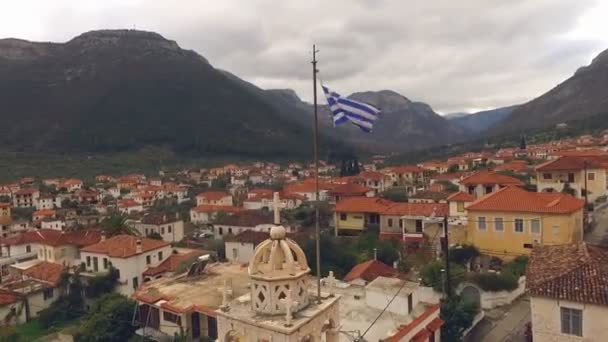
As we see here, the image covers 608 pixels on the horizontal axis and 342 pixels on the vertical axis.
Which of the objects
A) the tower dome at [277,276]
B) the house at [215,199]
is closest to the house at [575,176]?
the tower dome at [277,276]

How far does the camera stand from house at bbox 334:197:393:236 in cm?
3656

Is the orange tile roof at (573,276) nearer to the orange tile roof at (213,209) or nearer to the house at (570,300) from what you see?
the house at (570,300)

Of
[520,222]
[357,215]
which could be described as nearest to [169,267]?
[357,215]

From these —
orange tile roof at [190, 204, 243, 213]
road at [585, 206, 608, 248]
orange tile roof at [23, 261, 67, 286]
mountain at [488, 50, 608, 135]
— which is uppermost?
mountain at [488, 50, 608, 135]

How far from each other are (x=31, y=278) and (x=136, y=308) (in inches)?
631

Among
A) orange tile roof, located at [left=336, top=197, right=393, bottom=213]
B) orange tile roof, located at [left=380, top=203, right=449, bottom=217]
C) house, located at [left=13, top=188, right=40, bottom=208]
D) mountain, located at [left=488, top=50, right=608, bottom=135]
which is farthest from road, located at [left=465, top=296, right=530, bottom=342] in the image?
mountain, located at [left=488, top=50, right=608, bottom=135]

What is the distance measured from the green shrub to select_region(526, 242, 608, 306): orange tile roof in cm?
523

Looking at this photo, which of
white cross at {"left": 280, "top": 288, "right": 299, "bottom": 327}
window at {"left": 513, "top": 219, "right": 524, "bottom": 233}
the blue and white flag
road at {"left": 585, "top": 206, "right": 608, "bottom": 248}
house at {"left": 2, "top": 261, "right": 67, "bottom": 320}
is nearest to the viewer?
white cross at {"left": 280, "top": 288, "right": 299, "bottom": 327}

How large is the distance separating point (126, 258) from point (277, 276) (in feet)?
89.3

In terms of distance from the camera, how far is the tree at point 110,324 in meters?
20.9

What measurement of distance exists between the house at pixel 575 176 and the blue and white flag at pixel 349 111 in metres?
29.4

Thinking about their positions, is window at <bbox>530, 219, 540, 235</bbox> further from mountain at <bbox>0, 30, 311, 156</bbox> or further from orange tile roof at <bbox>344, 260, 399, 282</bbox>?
mountain at <bbox>0, 30, 311, 156</bbox>

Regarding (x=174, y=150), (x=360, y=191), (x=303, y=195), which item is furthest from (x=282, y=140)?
(x=360, y=191)

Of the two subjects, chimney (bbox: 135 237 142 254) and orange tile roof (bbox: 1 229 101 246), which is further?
Result: orange tile roof (bbox: 1 229 101 246)
